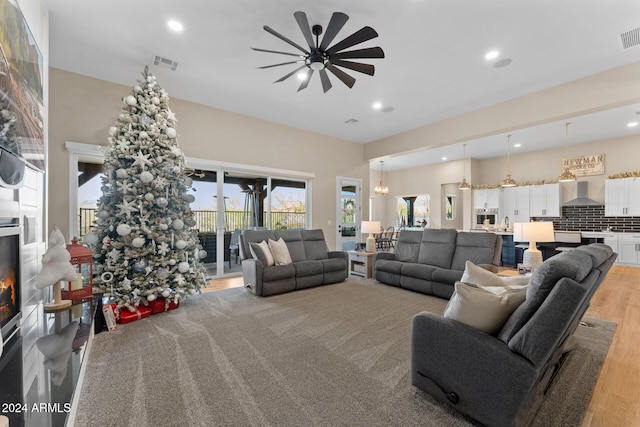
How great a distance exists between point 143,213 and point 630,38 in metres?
6.00

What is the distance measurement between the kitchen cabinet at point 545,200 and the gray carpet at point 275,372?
20.3ft

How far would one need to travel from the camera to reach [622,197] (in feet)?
22.5

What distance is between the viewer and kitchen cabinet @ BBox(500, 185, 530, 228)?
8.45m

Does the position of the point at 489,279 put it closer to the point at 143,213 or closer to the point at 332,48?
the point at 332,48

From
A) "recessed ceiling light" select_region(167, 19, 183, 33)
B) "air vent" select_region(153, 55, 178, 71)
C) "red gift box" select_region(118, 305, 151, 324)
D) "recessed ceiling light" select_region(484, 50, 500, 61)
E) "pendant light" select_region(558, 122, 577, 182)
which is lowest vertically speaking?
"red gift box" select_region(118, 305, 151, 324)

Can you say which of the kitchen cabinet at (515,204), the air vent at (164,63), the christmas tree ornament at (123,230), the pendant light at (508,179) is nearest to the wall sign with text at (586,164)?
the kitchen cabinet at (515,204)

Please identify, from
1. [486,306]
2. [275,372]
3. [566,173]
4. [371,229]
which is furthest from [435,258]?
[566,173]

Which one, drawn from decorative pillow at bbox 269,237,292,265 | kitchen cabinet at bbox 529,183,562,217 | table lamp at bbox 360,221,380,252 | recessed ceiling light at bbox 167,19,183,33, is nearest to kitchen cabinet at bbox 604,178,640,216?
kitchen cabinet at bbox 529,183,562,217

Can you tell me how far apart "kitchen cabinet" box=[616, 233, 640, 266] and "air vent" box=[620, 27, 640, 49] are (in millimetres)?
5582

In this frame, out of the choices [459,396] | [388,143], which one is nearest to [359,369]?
[459,396]

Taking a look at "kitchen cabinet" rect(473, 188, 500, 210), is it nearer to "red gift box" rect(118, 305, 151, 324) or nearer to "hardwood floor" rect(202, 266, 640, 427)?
"hardwood floor" rect(202, 266, 640, 427)

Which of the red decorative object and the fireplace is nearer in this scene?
the fireplace

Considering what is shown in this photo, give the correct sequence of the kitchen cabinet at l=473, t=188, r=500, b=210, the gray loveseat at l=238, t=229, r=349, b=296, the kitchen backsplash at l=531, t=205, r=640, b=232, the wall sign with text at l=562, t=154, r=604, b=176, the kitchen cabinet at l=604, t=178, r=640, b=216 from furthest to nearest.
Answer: the kitchen cabinet at l=473, t=188, r=500, b=210 → the wall sign with text at l=562, t=154, r=604, b=176 → the kitchen backsplash at l=531, t=205, r=640, b=232 → the kitchen cabinet at l=604, t=178, r=640, b=216 → the gray loveseat at l=238, t=229, r=349, b=296

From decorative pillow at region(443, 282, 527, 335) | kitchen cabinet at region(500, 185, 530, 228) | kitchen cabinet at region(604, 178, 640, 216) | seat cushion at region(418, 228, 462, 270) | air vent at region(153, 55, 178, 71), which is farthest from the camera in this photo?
kitchen cabinet at region(500, 185, 530, 228)
